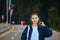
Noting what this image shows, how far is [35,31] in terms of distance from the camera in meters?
5.87

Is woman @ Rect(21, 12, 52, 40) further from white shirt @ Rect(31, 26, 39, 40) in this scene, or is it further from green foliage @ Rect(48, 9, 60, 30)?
green foliage @ Rect(48, 9, 60, 30)

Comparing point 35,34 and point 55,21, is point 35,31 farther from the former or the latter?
point 55,21

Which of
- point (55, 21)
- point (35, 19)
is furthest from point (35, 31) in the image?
point (55, 21)

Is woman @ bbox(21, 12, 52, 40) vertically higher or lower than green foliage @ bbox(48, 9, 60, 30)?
higher

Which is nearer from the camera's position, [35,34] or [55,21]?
[35,34]

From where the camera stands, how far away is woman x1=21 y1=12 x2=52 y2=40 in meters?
5.86

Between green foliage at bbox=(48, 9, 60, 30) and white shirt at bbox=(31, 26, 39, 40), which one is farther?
green foliage at bbox=(48, 9, 60, 30)

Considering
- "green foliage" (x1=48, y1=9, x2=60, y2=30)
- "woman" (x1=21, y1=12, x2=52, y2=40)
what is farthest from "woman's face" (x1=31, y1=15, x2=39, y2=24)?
"green foliage" (x1=48, y1=9, x2=60, y2=30)

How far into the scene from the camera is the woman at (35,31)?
19.2 ft

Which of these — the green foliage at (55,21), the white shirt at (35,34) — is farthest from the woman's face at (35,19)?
the green foliage at (55,21)

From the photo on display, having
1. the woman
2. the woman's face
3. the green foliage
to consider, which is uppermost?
the woman's face

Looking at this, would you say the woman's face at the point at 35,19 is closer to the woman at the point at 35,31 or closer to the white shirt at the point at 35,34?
the woman at the point at 35,31

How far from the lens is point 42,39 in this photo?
5.89m

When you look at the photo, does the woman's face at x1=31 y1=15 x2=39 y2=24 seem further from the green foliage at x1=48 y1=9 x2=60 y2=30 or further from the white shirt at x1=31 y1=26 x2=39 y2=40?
the green foliage at x1=48 y1=9 x2=60 y2=30
